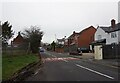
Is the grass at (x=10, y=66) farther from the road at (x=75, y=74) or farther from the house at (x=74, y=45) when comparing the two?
the house at (x=74, y=45)

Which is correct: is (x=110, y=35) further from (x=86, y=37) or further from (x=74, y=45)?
(x=74, y=45)

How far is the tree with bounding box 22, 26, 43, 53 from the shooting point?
58.8 meters

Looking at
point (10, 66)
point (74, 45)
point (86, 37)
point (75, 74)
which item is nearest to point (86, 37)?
point (86, 37)

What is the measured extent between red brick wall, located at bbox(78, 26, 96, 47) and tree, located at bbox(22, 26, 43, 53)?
34.3m

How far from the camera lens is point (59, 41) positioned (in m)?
182

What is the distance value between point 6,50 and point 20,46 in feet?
24.2

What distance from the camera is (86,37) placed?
9850 centimetres

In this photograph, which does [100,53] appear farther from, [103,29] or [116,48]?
[103,29]

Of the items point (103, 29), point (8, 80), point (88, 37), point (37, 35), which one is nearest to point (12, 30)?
point (37, 35)

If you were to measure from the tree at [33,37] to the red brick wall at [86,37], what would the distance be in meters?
34.3

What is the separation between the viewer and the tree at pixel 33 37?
5881 cm

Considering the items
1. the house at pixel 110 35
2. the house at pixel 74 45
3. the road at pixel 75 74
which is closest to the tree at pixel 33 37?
the house at pixel 110 35

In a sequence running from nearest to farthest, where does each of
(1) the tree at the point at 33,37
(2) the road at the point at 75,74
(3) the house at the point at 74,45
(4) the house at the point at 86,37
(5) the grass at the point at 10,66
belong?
(2) the road at the point at 75,74
(5) the grass at the point at 10,66
(1) the tree at the point at 33,37
(3) the house at the point at 74,45
(4) the house at the point at 86,37

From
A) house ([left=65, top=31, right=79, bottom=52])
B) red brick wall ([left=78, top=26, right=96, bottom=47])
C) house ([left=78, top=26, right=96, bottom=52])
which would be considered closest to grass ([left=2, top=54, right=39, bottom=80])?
house ([left=65, top=31, right=79, bottom=52])
